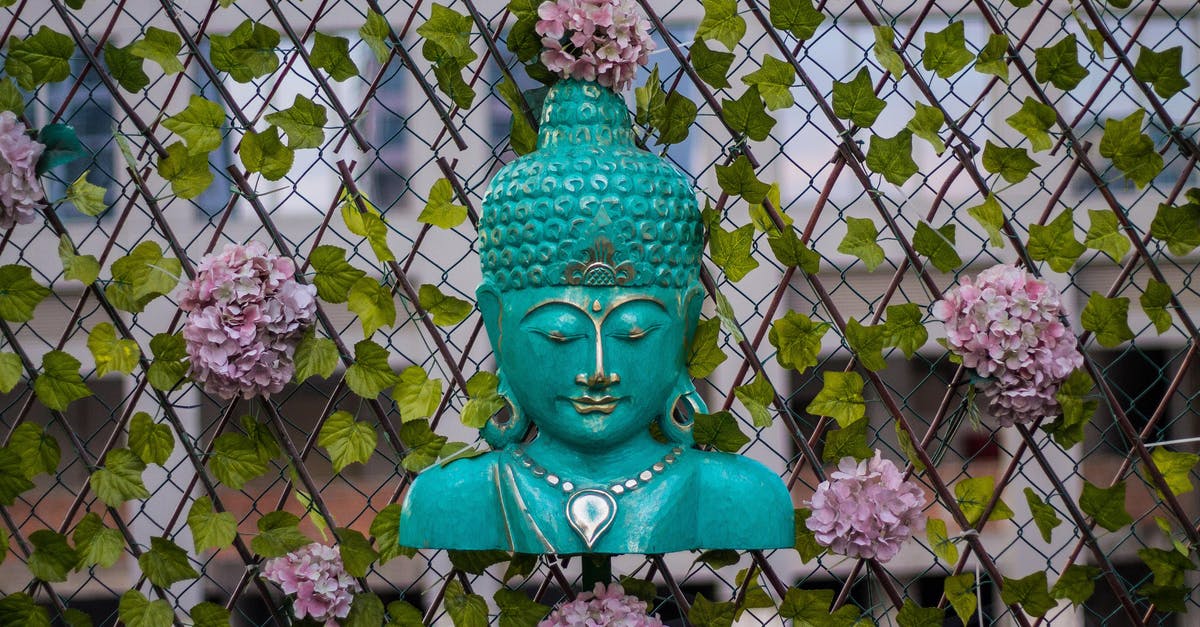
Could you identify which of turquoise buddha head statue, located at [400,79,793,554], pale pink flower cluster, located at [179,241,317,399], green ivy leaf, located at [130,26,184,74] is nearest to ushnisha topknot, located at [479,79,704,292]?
A: turquoise buddha head statue, located at [400,79,793,554]

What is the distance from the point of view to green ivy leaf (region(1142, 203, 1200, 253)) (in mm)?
1769

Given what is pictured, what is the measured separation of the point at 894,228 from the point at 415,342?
2.26 meters

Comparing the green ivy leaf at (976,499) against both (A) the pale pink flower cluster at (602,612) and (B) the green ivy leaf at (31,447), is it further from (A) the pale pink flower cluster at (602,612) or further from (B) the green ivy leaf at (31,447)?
(B) the green ivy leaf at (31,447)

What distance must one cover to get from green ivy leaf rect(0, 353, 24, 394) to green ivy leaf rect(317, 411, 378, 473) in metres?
0.48

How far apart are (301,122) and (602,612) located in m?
0.81

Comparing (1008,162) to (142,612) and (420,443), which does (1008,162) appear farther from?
(142,612)

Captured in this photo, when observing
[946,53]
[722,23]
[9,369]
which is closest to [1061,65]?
[946,53]

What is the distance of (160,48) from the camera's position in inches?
66.6

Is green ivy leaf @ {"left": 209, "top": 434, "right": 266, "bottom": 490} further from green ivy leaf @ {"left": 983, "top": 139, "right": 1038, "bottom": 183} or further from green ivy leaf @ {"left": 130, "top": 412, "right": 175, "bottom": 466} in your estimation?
green ivy leaf @ {"left": 983, "top": 139, "right": 1038, "bottom": 183}

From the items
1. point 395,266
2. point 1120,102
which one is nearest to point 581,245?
point 395,266

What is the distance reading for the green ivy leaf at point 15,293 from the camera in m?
1.72

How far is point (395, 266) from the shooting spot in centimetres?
170

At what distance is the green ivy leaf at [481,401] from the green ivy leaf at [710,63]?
523 millimetres

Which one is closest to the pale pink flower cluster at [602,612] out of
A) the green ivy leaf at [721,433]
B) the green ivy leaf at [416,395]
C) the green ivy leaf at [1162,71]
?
the green ivy leaf at [721,433]
